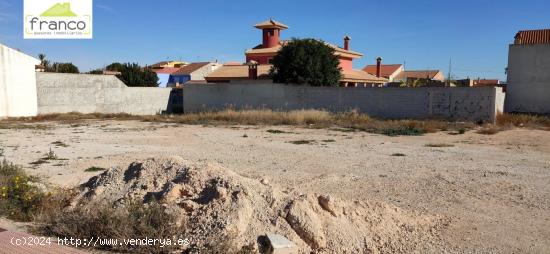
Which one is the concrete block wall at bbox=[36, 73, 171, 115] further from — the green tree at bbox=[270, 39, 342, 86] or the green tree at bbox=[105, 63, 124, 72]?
the green tree at bbox=[105, 63, 124, 72]

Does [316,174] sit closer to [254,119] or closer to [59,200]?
[59,200]

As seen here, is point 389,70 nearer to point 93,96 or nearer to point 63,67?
Result: point 63,67

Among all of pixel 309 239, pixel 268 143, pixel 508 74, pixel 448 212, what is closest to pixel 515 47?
pixel 508 74

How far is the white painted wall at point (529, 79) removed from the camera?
22.8 metres

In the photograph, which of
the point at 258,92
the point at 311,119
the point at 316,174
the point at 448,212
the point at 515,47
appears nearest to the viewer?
the point at 448,212

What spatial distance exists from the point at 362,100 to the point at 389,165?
14.4m

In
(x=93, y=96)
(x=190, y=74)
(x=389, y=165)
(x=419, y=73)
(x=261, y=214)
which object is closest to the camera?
(x=261, y=214)

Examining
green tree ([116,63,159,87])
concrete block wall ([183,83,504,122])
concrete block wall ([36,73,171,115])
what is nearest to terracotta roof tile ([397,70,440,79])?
green tree ([116,63,159,87])

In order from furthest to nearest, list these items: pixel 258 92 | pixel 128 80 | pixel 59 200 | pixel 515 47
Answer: pixel 128 80 → pixel 258 92 → pixel 515 47 → pixel 59 200

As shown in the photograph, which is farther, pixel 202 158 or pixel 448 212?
pixel 202 158

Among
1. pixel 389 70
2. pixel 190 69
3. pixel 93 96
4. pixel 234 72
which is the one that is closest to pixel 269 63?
pixel 234 72

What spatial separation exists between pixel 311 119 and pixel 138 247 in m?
17.4

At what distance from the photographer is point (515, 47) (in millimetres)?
23797

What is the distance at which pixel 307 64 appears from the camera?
1039 inches
